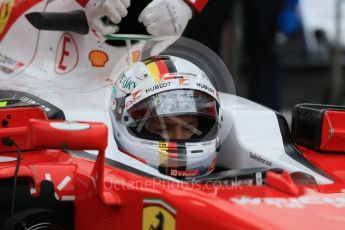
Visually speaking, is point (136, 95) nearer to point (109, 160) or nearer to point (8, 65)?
point (109, 160)

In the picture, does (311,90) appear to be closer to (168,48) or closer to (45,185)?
(168,48)

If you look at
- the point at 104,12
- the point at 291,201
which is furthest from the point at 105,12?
the point at 291,201

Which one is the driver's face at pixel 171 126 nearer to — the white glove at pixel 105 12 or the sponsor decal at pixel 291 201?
the sponsor decal at pixel 291 201

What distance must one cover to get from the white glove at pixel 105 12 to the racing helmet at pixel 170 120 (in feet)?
1.75

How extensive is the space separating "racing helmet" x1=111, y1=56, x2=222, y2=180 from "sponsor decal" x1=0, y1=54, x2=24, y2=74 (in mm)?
881

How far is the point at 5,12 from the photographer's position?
12.2 feet

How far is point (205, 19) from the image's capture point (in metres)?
5.32

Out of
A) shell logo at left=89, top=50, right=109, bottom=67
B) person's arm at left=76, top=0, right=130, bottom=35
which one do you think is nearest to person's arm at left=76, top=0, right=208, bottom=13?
person's arm at left=76, top=0, right=130, bottom=35

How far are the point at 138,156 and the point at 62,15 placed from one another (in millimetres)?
974

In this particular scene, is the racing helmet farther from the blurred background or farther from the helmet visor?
the blurred background

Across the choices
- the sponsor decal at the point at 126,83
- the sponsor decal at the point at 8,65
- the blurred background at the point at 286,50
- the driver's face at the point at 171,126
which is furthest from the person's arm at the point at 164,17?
the blurred background at the point at 286,50

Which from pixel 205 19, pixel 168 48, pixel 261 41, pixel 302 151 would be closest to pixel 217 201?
pixel 302 151

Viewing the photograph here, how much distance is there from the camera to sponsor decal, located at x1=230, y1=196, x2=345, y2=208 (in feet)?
7.56

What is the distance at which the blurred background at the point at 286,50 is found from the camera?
19.3 ft
